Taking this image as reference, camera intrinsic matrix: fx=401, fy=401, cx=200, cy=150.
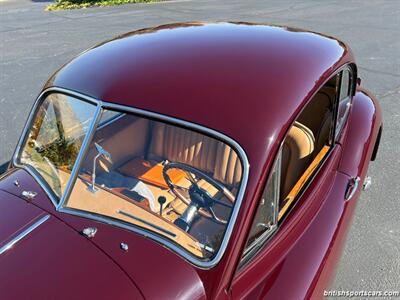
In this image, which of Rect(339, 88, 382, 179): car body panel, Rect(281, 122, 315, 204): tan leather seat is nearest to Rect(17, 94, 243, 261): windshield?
Rect(281, 122, 315, 204): tan leather seat

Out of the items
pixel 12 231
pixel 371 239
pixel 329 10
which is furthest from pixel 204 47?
pixel 329 10

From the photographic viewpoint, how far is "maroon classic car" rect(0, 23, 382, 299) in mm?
1658

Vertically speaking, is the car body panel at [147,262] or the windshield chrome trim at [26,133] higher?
the windshield chrome trim at [26,133]

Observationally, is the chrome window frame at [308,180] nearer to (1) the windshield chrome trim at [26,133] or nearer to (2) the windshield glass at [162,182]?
(2) the windshield glass at [162,182]

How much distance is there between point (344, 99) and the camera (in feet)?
9.75

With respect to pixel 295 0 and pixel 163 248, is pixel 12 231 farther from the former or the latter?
pixel 295 0

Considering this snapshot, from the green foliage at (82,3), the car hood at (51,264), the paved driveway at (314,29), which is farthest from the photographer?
the green foliage at (82,3)

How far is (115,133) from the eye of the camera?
217 centimetres

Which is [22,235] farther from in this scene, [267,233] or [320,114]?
[320,114]

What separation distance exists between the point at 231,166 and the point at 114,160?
644mm

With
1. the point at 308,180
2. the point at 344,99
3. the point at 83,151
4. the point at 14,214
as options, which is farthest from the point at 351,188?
the point at 14,214

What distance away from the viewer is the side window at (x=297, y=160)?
72.6 inches

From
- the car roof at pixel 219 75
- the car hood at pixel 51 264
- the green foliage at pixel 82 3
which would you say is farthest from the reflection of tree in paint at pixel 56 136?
the green foliage at pixel 82 3

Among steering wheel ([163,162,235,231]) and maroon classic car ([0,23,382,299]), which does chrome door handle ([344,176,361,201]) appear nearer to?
maroon classic car ([0,23,382,299])
